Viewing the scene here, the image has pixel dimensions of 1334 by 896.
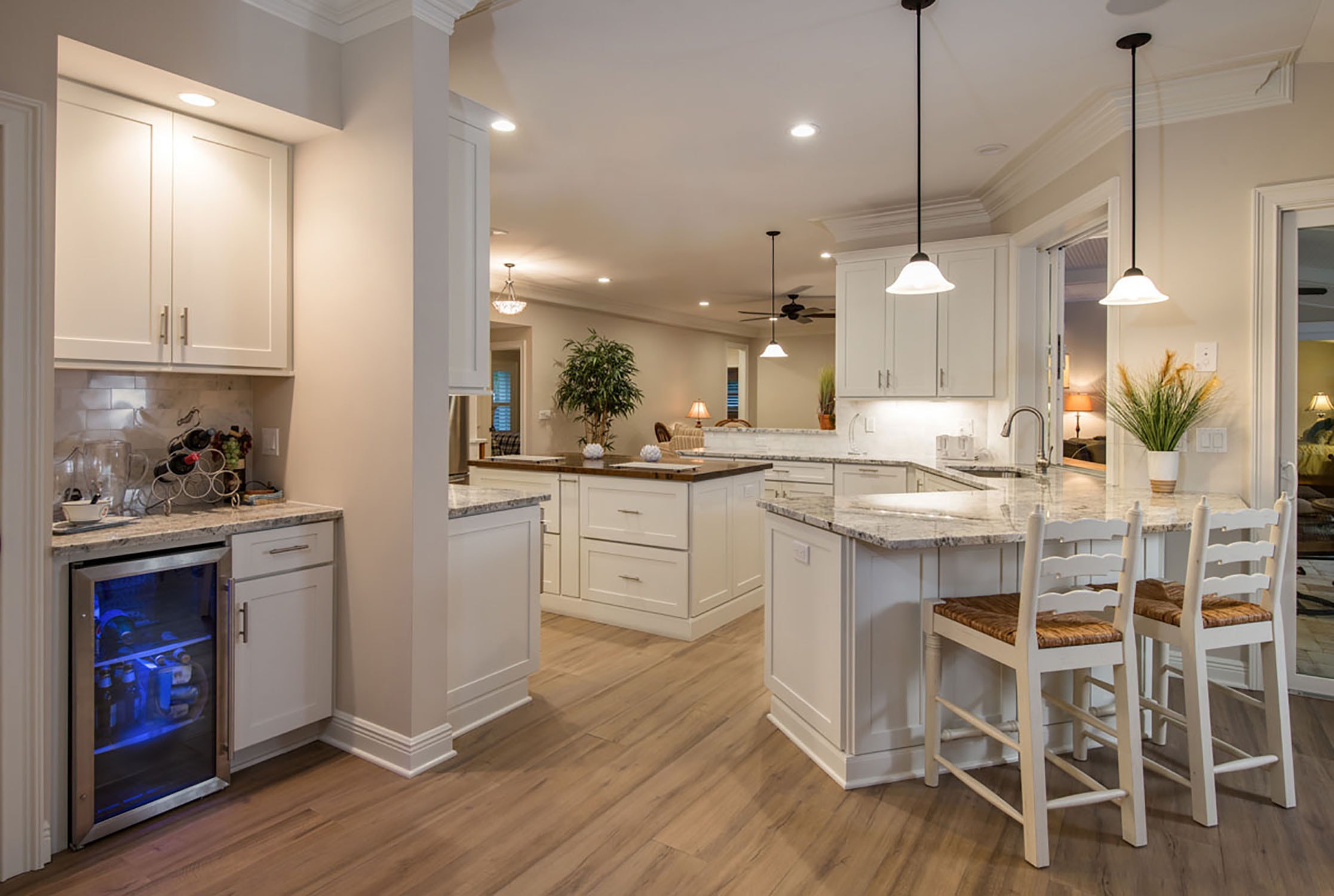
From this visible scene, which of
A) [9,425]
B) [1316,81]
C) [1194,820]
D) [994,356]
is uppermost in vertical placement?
[1316,81]

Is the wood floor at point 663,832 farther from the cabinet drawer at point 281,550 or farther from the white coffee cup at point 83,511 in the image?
the white coffee cup at point 83,511

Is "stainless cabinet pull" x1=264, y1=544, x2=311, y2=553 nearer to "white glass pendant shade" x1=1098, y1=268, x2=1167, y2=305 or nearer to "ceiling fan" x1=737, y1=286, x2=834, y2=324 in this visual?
"white glass pendant shade" x1=1098, y1=268, x2=1167, y2=305

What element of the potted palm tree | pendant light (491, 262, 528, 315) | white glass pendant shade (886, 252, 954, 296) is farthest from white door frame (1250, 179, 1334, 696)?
the potted palm tree

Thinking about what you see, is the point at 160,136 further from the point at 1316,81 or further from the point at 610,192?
the point at 1316,81

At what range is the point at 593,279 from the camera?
832 cm

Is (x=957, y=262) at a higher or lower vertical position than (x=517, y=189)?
lower

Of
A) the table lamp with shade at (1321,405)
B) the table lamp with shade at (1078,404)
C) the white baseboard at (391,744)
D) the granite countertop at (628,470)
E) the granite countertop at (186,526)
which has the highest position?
the table lamp with shade at (1078,404)

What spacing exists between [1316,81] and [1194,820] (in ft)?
9.90

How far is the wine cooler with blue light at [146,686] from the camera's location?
2.10 meters

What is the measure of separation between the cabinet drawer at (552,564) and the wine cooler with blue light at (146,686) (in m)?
2.35

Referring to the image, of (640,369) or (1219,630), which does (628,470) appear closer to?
(1219,630)

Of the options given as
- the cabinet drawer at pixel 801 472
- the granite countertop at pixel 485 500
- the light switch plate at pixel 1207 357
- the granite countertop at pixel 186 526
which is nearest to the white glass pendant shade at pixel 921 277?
the light switch plate at pixel 1207 357

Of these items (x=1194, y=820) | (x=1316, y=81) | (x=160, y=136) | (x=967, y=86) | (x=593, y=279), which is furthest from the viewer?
(x=593, y=279)

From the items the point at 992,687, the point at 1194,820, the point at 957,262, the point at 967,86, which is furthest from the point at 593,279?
the point at 1194,820
